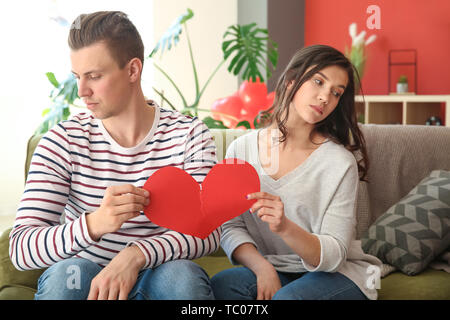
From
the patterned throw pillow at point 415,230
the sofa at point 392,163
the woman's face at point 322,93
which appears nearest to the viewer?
the woman's face at point 322,93

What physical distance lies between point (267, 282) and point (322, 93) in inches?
18.6

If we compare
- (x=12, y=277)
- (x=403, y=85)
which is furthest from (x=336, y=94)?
(x=403, y=85)

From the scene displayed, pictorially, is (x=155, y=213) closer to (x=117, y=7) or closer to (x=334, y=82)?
(x=334, y=82)

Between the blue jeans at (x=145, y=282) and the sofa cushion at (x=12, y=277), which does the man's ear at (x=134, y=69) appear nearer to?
the blue jeans at (x=145, y=282)

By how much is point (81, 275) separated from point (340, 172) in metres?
0.66

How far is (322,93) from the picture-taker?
51.8 inches

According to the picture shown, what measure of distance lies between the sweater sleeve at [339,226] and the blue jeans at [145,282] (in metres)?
0.28

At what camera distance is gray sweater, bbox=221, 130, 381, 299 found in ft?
4.21

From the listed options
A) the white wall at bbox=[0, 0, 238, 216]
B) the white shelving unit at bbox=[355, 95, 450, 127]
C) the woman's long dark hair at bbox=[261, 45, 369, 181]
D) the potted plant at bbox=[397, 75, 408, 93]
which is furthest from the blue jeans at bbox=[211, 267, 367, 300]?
the potted plant at bbox=[397, 75, 408, 93]

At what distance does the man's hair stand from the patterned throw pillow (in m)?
0.97

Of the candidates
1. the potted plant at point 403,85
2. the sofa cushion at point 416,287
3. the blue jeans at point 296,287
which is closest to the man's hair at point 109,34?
the blue jeans at point 296,287

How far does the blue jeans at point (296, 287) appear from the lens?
3.94 ft

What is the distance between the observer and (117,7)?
432 cm

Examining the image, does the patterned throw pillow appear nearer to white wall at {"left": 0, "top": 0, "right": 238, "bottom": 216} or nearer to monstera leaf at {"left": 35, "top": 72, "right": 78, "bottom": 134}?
monstera leaf at {"left": 35, "top": 72, "right": 78, "bottom": 134}
